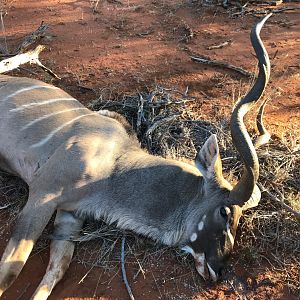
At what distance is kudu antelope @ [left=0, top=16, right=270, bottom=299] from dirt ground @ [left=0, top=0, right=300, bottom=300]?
0.51ft

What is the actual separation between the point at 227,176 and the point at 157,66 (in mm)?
1956

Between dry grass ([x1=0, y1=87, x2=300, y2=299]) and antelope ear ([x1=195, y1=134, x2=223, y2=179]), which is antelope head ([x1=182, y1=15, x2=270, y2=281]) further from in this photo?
dry grass ([x1=0, y1=87, x2=300, y2=299])

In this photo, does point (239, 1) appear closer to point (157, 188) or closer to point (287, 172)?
point (287, 172)

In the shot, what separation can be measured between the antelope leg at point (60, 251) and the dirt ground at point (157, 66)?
0.23 ft

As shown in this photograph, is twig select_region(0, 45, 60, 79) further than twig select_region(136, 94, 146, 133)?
Yes

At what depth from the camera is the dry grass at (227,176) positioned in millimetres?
3072

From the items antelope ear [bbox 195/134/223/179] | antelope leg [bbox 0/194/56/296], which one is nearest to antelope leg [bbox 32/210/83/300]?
antelope leg [bbox 0/194/56/296]

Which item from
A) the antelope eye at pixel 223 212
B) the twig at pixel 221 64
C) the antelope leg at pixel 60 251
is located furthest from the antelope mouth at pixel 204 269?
the twig at pixel 221 64

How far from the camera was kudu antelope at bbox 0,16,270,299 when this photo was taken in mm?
2846

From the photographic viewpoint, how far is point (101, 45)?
210 inches

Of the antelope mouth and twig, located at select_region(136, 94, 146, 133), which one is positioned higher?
twig, located at select_region(136, 94, 146, 133)

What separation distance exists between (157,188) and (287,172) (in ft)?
3.39

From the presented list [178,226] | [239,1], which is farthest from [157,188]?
[239,1]

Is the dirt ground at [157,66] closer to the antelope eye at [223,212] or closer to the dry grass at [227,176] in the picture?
the dry grass at [227,176]
